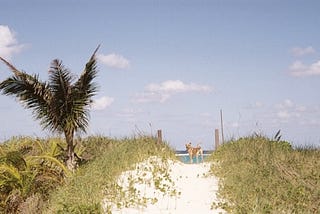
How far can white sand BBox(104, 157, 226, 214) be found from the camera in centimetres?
1162

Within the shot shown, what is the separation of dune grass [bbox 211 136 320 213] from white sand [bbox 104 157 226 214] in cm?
47

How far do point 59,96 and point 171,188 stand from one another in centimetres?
546

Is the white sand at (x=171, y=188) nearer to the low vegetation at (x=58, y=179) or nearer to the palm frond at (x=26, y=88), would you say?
the low vegetation at (x=58, y=179)

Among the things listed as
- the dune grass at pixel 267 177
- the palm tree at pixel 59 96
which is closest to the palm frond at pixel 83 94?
the palm tree at pixel 59 96

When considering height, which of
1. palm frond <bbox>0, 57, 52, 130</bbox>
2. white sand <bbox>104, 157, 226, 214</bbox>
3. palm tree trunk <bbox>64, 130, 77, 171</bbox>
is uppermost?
palm frond <bbox>0, 57, 52, 130</bbox>

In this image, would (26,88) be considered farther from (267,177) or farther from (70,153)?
(267,177)

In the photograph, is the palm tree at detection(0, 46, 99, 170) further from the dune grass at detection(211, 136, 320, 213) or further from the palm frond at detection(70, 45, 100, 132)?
the dune grass at detection(211, 136, 320, 213)

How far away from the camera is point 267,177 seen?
1289 centimetres

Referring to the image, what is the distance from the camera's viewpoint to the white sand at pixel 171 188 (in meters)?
11.6

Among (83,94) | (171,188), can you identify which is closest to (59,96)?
(83,94)

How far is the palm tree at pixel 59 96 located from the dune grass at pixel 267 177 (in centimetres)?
537

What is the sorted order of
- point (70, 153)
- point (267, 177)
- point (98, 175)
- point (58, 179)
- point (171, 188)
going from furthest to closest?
point (70, 153)
point (58, 179)
point (98, 175)
point (171, 188)
point (267, 177)

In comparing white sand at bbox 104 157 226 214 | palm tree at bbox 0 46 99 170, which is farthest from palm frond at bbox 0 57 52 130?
white sand at bbox 104 157 226 214

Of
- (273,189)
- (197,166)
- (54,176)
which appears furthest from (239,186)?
(54,176)
